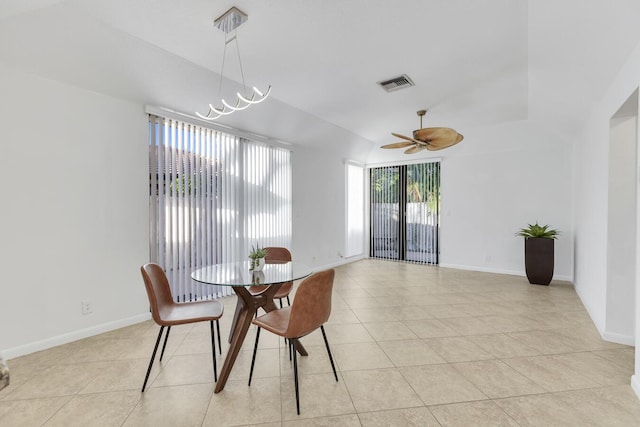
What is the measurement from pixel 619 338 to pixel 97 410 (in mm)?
4484

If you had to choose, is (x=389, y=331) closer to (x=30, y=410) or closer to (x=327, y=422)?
(x=327, y=422)

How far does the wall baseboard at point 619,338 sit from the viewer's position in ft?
8.99

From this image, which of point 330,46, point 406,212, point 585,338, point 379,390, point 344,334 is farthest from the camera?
point 406,212

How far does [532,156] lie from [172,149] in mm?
6290

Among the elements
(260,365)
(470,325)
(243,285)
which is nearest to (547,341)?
(470,325)

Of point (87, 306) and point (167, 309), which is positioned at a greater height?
point (167, 309)

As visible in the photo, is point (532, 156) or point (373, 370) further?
point (532, 156)

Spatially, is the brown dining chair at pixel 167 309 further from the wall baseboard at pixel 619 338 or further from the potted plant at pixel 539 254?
the potted plant at pixel 539 254

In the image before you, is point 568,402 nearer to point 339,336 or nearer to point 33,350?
point 339,336

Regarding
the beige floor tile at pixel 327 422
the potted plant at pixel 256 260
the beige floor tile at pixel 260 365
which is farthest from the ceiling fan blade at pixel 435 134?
the beige floor tile at pixel 327 422

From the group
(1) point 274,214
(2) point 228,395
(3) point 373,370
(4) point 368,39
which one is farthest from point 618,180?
(1) point 274,214

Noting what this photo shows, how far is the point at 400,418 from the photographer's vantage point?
178 cm

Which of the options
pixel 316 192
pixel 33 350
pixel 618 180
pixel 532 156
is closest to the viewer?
pixel 33 350

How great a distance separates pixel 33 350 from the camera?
257 cm
